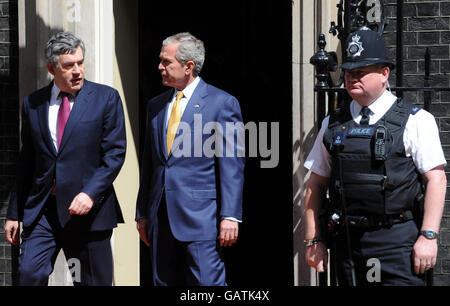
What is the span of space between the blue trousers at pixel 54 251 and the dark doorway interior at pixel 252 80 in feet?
7.85

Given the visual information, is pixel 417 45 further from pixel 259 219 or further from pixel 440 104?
pixel 259 219

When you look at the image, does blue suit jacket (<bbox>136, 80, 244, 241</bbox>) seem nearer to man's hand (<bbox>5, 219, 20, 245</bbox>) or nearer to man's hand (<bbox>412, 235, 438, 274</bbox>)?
man's hand (<bbox>5, 219, 20, 245</bbox>)

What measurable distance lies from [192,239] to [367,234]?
1.14 metres

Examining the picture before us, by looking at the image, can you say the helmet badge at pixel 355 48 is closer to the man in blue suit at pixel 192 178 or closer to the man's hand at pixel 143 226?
the man in blue suit at pixel 192 178

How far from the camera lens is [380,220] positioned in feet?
17.0

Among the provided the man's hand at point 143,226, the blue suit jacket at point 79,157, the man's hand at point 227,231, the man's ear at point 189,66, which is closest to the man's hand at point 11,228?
the blue suit jacket at point 79,157

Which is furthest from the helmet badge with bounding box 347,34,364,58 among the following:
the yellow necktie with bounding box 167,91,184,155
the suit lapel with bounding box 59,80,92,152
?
the suit lapel with bounding box 59,80,92,152

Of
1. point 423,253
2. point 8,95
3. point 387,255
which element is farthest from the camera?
point 8,95

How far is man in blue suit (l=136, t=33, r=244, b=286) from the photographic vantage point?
19.0ft

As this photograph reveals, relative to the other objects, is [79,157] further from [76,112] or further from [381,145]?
[381,145]

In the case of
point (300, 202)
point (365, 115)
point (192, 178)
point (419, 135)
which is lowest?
point (300, 202)

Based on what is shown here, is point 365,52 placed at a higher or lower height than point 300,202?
higher

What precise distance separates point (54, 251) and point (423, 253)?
2.32m

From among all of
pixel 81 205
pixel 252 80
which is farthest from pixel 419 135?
pixel 252 80
